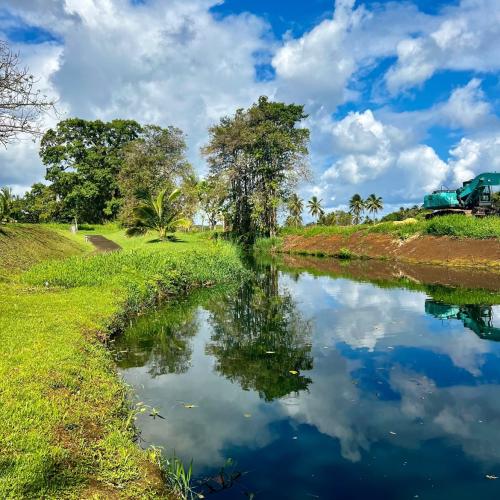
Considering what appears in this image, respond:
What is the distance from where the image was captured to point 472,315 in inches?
623

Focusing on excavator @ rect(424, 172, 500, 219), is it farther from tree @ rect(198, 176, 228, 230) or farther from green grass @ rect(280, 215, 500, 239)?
tree @ rect(198, 176, 228, 230)

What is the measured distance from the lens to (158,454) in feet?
19.3

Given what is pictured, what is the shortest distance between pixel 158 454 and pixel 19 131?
7.69 m

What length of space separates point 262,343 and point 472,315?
328 inches

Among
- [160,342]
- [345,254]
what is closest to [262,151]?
[345,254]

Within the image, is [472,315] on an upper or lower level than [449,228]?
lower

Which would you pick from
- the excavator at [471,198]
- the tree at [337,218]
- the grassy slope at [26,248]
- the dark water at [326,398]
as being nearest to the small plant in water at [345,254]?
the excavator at [471,198]

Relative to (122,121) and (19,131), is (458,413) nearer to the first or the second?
(19,131)

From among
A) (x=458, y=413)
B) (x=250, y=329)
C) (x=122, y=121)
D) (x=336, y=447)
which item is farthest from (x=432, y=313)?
(x=122, y=121)

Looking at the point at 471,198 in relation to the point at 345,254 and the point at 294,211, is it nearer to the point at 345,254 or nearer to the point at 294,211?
the point at 345,254

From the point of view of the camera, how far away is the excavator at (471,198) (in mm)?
36781

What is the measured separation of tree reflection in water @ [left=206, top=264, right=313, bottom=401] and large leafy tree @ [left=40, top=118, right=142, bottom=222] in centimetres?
4413

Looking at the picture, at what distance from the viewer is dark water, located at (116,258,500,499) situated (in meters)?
5.93

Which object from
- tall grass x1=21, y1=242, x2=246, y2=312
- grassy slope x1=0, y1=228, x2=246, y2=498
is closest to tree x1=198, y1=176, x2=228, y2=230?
tall grass x1=21, y1=242, x2=246, y2=312
